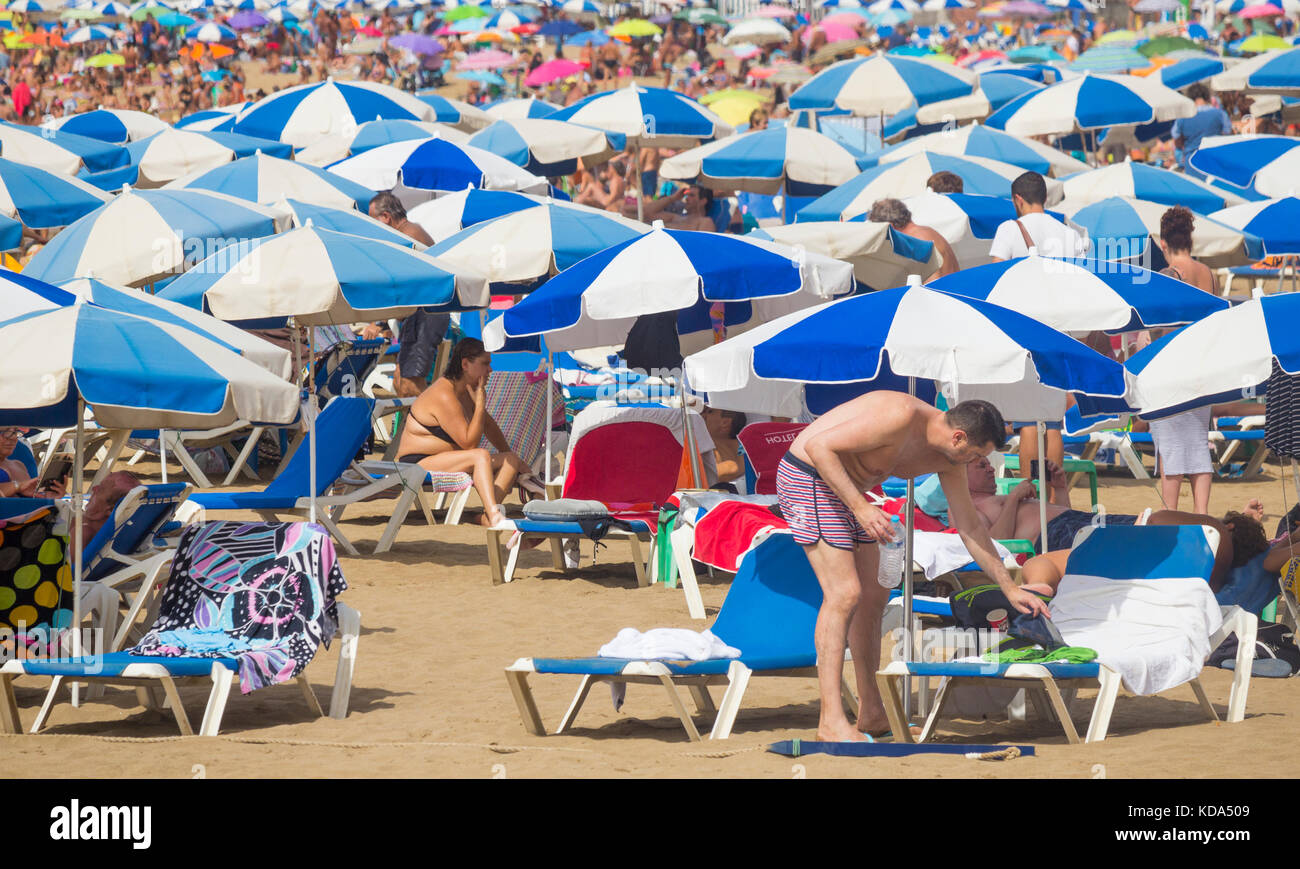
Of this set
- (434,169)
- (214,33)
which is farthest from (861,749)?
(214,33)

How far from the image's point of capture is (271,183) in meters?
11.7

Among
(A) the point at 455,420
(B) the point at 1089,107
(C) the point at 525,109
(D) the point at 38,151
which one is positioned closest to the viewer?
(A) the point at 455,420

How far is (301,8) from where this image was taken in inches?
1599

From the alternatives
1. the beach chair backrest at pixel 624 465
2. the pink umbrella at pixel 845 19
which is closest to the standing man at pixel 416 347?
the beach chair backrest at pixel 624 465

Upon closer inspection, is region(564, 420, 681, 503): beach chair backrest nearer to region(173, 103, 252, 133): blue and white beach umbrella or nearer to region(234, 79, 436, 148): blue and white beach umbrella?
region(234, 79, 436, 148): blue and white beach umbrella

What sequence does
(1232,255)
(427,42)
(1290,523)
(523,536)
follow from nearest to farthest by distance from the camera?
1. (1290,523)
2. (523,536)
3. (1232,255)
4. (427,42)

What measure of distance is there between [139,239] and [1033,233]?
5.16m

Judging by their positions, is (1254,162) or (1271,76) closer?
(1254,162)

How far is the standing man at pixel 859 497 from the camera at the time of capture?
5.30 m

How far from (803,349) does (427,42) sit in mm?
30265

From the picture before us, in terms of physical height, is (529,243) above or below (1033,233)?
below

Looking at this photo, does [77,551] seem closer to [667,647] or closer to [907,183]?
[667,647]
